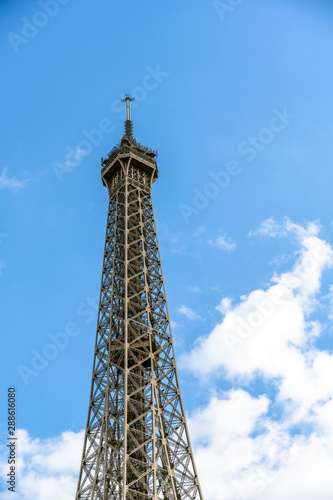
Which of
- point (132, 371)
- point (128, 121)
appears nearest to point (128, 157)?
point (128, 121)

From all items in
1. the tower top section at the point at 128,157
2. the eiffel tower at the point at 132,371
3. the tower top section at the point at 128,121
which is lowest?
the eiffel tower at the point at 132,371

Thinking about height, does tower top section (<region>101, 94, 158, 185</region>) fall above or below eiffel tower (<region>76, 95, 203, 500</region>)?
above

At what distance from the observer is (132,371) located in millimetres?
51531

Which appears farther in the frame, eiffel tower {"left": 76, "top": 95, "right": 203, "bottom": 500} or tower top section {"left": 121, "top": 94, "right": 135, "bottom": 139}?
tower top section {"left": 121, "top": 94, "right": 135, "bottom": 139}

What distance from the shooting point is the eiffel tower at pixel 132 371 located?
45906 mm

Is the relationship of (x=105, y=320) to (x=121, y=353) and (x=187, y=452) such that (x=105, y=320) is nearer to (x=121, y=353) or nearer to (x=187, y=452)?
(x=121, y=353)

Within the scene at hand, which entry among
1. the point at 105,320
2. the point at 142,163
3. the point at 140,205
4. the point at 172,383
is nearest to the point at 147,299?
the point at 105,320

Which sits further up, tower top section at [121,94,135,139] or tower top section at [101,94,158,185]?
tower top section at [121,94,135,139]

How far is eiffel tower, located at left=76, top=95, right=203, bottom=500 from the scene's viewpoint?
45906 millimetres

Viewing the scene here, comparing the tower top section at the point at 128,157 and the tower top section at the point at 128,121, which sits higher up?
the tower top section at the point at 128,121

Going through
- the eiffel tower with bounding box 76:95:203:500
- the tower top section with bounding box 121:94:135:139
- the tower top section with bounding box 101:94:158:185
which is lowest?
the eiffel tower with bounding box 76:95:203:500

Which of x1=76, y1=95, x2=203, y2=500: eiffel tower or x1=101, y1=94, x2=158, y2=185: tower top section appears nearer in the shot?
x1=76, y1=95, x2=203, y2=500: eiffel tower

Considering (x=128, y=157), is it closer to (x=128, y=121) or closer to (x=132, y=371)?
(x=128, y=121)

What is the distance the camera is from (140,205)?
62375 mm
